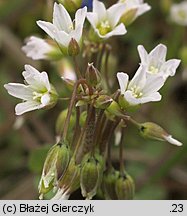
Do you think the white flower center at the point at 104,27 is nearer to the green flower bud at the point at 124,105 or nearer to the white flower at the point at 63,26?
the white flower at the point at 63,26

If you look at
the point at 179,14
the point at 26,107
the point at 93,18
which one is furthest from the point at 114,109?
the point at 179,14

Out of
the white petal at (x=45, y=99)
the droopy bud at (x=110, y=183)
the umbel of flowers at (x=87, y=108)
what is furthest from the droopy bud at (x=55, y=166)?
the droopy bud at (x=110, y=183)

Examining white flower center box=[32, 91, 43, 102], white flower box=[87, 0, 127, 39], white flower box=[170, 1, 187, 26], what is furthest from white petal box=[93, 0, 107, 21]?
white flower box=[170, 1, 187, 26]

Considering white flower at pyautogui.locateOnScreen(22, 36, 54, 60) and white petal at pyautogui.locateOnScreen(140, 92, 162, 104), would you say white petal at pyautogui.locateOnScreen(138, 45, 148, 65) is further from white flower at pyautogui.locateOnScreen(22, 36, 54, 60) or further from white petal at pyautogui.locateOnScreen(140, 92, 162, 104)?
white flower at pyautogui.locateOnScreen(22, 36, 54, 60)

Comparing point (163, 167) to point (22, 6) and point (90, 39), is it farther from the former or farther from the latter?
point (22, 6)

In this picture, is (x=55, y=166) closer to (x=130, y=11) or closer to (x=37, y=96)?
(x=37, y=96)

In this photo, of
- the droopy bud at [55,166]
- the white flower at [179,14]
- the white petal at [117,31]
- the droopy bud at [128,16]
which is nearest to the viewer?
the droopy bud at [55,166]
